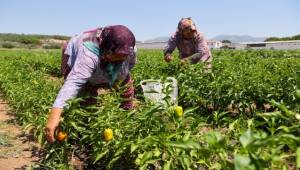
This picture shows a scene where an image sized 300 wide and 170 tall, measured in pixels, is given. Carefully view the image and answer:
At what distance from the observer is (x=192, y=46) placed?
6461mm

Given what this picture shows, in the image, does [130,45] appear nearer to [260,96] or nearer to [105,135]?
[105,135]

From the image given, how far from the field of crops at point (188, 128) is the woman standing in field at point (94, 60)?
0.12 metres

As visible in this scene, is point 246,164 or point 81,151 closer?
point 246,164

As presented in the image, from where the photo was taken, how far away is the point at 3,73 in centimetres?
932

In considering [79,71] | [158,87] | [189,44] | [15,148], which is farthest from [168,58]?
[79,71]

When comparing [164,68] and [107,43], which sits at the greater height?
[107,43]

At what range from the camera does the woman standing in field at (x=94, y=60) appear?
3.12 meters

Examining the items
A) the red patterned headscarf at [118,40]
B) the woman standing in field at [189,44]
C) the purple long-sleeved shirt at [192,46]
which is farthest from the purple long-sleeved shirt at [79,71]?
the purple long-sleeved shirt at [192,46]

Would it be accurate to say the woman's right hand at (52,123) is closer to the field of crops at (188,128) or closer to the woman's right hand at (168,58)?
the field of crops at (188,128)

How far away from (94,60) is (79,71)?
17 cm

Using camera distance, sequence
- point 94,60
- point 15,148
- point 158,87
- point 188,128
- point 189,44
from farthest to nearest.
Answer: point 189,44, point 158,87, point 15,148, point 94,60, point 188,128

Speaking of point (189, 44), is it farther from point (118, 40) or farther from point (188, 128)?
point (188, 128)

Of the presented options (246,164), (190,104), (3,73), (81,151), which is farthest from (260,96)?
(3,73)

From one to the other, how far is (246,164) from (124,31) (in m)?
1.98
